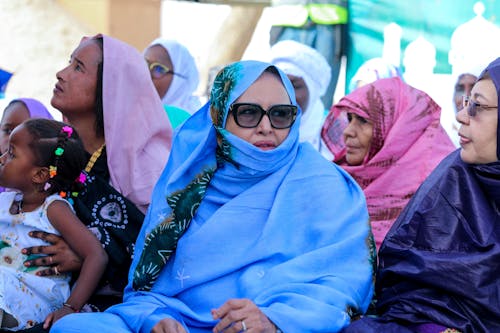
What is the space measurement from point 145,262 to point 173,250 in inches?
4.8

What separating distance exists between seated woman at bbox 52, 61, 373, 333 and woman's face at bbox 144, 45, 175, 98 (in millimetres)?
2893

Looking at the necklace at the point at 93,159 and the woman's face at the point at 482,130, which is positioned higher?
the woman's face at the point at 482,130

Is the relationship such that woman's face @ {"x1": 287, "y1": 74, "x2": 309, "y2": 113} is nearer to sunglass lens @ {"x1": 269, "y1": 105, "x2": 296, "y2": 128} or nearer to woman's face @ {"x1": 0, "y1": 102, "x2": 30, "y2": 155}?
woman's face @ {"x1": 0, "y1": 102, "x2": 30, "y2": 155}

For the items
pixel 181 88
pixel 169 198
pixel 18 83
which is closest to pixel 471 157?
pixel 169 198

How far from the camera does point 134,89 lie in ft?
12.9

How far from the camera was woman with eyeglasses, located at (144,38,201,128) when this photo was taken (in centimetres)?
613

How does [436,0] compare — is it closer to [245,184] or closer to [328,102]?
[328,102]

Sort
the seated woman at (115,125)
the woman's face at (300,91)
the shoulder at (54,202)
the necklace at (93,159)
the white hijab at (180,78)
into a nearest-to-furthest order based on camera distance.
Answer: the shoulder at (54,202) < the seated woman at (115,125) < the necklace at (93,159) < the woman's face at (300,91) < the white hijab at (180,78)

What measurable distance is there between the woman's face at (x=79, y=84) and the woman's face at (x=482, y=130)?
185cm

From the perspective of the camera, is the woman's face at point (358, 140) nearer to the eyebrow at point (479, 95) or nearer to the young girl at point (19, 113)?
the eyebrow at point (479, 95)

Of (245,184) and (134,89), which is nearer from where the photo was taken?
(245,184)

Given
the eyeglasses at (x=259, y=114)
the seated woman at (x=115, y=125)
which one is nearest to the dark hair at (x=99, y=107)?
the seated woman at (x=115, y=125)

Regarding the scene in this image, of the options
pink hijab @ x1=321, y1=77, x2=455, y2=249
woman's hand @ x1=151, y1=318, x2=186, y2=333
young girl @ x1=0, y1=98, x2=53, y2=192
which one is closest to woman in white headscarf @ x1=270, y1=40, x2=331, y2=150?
pink hijab @ x1=321, y1=77, x2=455, y2=249

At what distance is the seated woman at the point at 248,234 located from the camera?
2.73 meters
